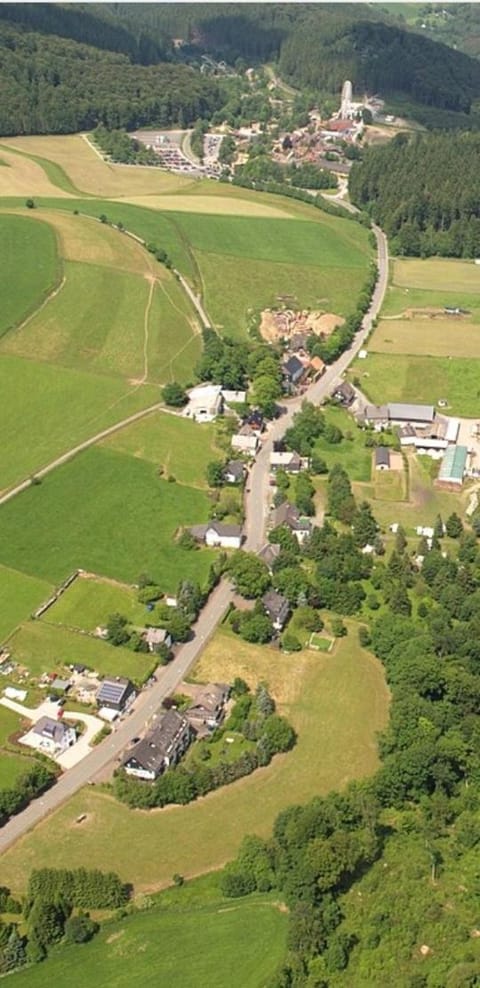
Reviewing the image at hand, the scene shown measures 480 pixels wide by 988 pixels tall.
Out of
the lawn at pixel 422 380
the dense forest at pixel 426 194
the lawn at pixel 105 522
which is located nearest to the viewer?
the lawn at pixel 105 522

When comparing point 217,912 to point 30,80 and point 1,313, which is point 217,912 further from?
point 30,80

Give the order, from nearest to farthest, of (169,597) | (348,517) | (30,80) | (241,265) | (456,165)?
(169,597) < (348,517) < (241,265) < (456,165) < (30,80)

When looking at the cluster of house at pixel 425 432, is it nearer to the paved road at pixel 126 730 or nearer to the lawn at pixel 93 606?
the paved road at pixel 126 730

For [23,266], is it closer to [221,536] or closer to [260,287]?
[260,287]

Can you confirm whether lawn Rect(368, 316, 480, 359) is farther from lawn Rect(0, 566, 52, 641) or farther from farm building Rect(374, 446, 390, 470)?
lawn Rect(0, 566, 52, 641)

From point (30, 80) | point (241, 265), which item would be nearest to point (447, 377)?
point (241, 265)

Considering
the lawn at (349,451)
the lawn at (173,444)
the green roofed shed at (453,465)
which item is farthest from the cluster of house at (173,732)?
the green roofed shed at (453,465)

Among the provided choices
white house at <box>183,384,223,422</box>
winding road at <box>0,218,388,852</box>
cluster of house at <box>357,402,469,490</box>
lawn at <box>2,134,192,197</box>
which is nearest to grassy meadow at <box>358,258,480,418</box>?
cluster of house at <box>357,402,469,490</box>

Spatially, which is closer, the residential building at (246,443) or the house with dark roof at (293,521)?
the house with dark roof at (293,521)
